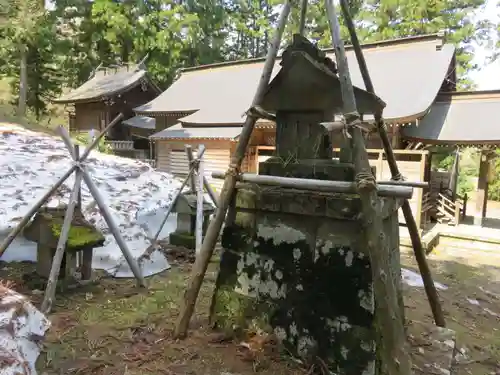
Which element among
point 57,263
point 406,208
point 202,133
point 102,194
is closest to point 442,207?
point 202,133

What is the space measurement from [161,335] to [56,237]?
7.38 feet

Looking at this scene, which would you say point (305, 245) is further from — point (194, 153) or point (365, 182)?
point (194, 153)

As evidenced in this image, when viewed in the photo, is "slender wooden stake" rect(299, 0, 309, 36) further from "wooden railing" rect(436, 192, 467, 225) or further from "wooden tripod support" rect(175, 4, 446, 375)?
"wooden railing" rect(436, 192, 467, 225)

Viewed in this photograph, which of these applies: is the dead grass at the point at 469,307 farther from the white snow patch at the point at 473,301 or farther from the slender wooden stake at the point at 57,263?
the slender wooden stake at the point at 57,263

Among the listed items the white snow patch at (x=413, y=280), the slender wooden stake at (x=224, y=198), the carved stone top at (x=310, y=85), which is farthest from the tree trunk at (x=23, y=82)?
the carved stone top at (x=310, y=85)

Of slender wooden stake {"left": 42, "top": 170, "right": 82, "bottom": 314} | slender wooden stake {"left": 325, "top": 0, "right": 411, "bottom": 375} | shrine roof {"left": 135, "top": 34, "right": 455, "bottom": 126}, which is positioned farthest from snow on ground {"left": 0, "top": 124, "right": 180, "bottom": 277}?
shrine roof {"left": 135, "top": 34, "right": 455, "bottom": 126}

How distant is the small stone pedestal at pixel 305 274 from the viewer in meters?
3.45

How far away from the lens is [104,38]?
30969mm

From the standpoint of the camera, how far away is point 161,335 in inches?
167

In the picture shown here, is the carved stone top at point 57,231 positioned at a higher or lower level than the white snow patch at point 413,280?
higher

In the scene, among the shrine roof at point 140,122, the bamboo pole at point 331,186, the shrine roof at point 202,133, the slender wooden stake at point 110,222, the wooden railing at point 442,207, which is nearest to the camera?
the bamboo pole at point 331,186

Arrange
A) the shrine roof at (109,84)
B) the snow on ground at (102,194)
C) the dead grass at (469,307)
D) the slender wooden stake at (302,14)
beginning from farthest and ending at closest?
the shrine roof at (109,84), the snow on ground at (102,194), the dead grass at (469,307), the slender wooden stake at (302,14)

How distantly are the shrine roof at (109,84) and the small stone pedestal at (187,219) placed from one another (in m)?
19.9

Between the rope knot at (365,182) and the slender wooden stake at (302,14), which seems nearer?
the rope knot at (365,182)
